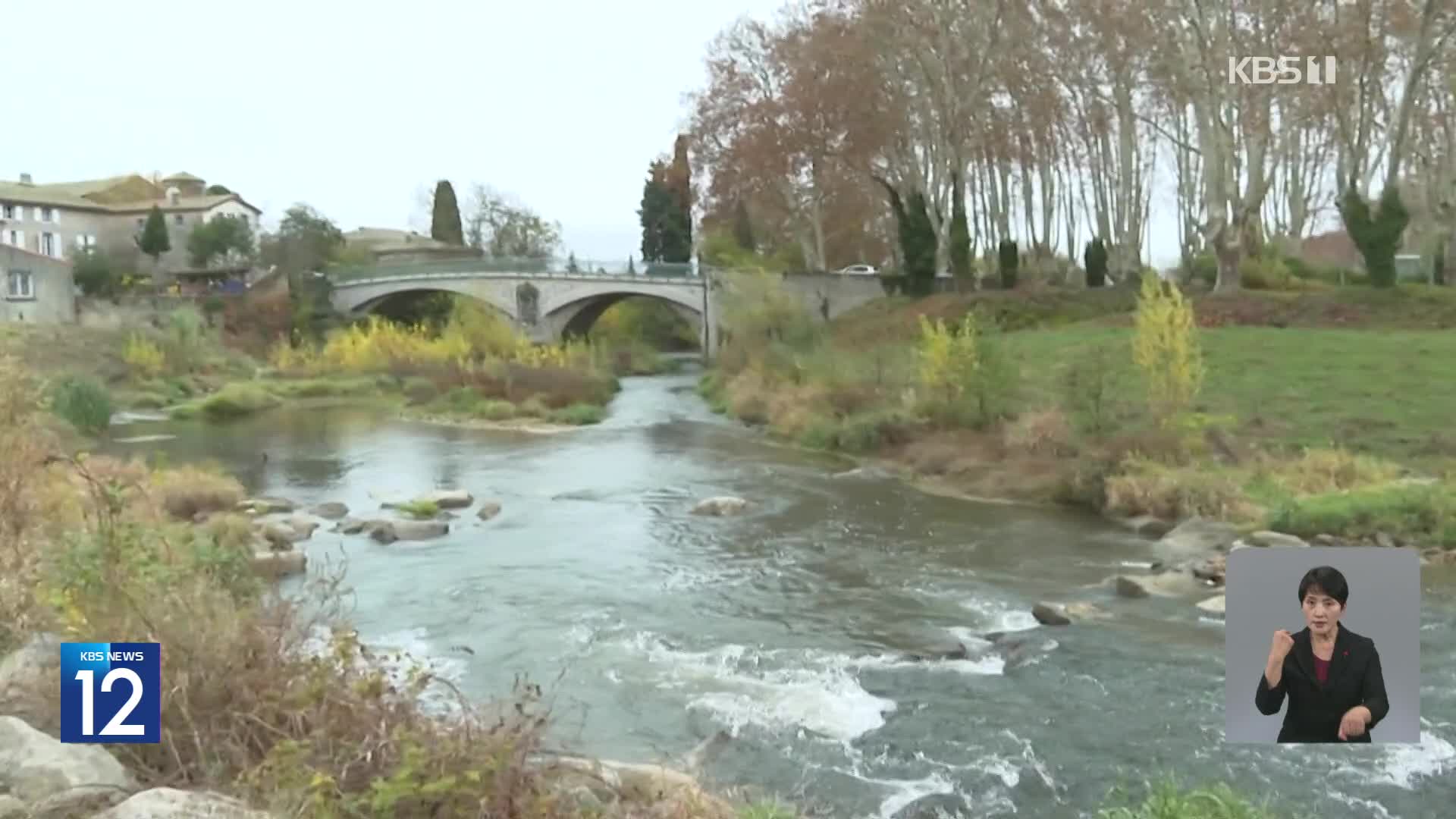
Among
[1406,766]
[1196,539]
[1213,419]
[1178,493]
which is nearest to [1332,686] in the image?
[1406,766]

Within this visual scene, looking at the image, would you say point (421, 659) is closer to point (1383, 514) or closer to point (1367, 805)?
point (1367, 805)

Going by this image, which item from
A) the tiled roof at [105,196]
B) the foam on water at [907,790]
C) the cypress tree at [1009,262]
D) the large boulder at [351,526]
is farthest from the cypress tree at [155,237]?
the foam on water at [907,790]

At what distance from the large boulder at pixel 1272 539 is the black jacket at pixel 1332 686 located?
40.4 ft

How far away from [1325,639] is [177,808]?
4.30 m

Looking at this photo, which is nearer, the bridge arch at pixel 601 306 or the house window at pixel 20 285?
the house window at pixel 20 285

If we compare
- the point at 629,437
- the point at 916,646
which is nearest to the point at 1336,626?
the point at 916,646

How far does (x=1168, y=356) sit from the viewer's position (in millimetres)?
21500

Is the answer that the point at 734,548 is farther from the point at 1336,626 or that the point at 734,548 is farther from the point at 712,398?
the point at 712,398

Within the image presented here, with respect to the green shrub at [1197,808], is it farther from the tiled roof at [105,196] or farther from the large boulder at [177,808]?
the tiled roof at [105,196]

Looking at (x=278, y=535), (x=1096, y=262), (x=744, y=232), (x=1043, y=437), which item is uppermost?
(x=744, y=232)

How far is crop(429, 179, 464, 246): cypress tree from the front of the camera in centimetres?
9039

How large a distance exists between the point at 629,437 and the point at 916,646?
19374 mm

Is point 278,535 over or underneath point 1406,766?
over

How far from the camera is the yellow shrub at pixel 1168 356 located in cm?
2130
